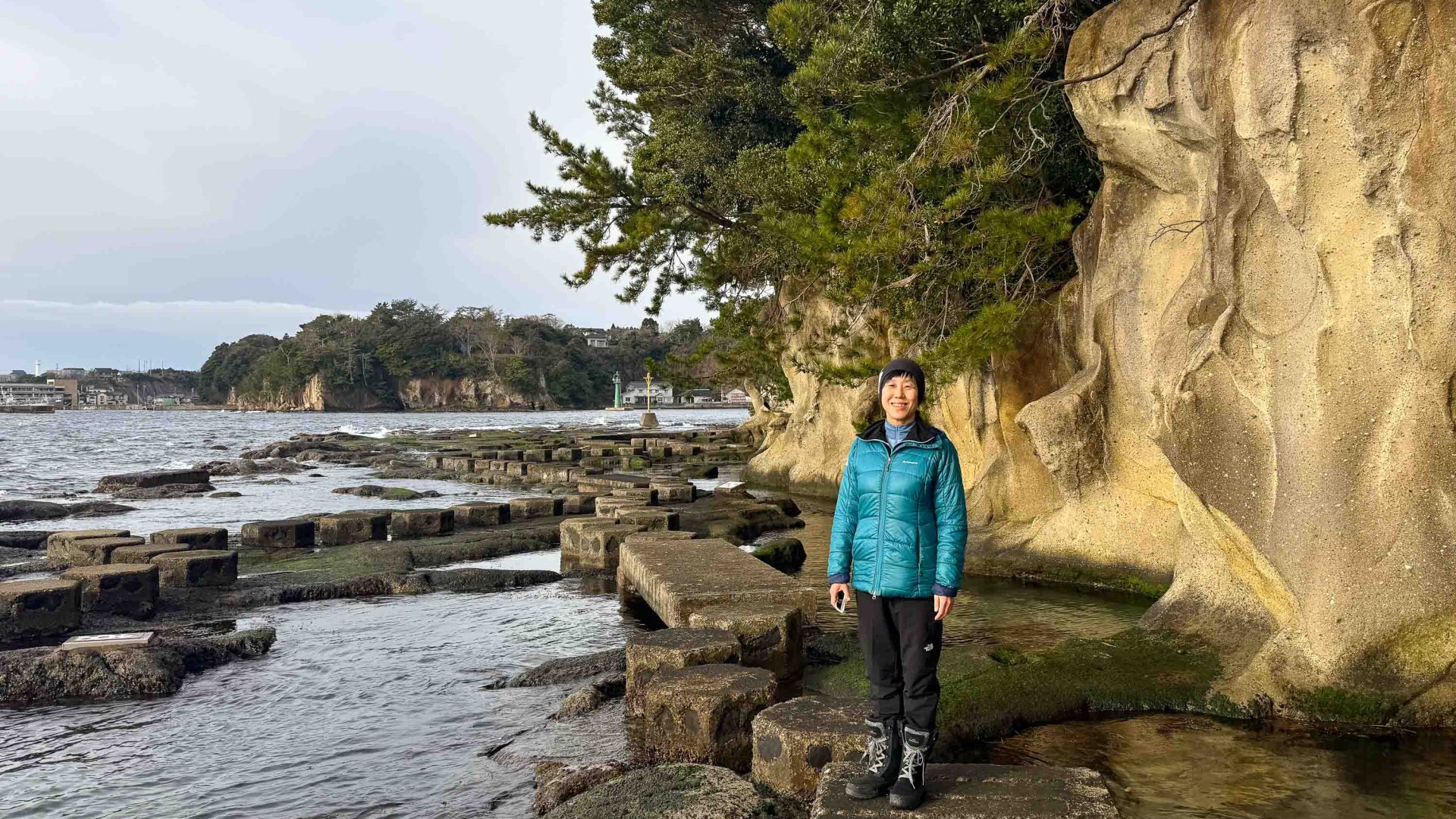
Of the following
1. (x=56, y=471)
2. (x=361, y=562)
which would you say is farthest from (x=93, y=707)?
(x=56, y=471)

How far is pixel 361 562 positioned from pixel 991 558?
8.72m

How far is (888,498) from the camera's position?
4410 millimetres

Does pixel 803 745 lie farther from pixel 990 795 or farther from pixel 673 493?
pixel 673 493

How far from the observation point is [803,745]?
190 inches

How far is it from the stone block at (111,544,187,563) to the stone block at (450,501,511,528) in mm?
5784

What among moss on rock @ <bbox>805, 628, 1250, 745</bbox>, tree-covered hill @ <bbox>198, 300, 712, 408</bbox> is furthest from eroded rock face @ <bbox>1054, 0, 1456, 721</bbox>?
tree-covered hill @ <bbox>198, 300, 712, 408</bbox>

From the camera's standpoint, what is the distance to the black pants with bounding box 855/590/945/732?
4.24 meters

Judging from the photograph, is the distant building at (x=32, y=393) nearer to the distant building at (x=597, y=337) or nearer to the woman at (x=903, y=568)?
the distant building at (x=597, y=337)

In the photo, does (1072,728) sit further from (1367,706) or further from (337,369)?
(337,369)

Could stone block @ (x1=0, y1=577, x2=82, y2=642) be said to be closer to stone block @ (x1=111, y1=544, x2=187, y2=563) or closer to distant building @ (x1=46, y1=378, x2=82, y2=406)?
stone block @ (x1=111, y1=544, x2=187, y2=563)

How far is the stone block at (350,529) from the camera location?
16.1 meters

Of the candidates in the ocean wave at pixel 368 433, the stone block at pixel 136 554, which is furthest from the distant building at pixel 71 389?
the stone block at pixel 136 554

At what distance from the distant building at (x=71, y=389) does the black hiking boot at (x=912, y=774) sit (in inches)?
8446

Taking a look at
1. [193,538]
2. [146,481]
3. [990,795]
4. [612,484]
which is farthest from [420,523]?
[146,481]
